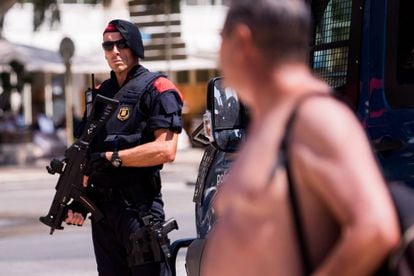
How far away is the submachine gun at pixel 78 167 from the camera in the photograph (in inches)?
199

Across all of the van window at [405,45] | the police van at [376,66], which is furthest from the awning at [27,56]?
the van window at [405,45]

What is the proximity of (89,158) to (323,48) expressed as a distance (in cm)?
138

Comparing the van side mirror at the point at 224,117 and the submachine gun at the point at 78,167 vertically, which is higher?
the van side mirror at the point at 224,117

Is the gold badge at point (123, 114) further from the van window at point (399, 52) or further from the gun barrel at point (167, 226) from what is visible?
the van window at point (399, 52)

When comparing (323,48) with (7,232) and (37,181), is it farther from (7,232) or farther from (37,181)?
(37,181)

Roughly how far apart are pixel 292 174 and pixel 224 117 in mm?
2254

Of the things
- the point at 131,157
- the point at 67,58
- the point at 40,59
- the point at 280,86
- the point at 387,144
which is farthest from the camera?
the point at 40,59

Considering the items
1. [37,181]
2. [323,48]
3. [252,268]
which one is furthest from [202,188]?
[37,181]

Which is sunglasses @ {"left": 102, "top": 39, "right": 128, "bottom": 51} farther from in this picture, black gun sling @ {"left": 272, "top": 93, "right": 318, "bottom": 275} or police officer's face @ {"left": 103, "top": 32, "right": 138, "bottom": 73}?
black gun sling @ {"left": 272, "top": 93, "right": 318, "bottom": 275}

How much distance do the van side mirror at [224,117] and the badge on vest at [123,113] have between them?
1.97ft

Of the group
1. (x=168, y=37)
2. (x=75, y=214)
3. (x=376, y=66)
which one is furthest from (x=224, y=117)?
(x=168, y=37)

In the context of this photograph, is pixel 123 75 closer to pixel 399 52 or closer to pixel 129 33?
pixel 129 33

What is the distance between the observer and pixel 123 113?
16.7 ft

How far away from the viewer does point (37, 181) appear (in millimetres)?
21938
